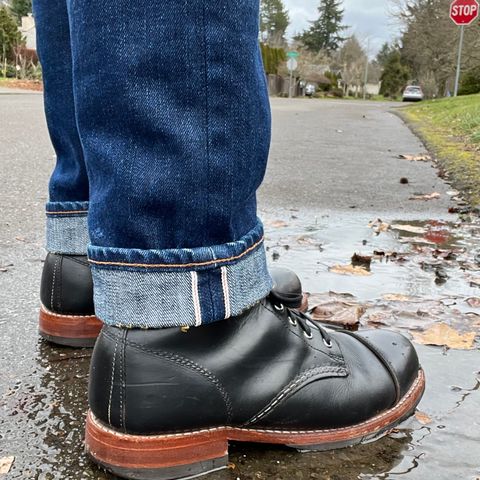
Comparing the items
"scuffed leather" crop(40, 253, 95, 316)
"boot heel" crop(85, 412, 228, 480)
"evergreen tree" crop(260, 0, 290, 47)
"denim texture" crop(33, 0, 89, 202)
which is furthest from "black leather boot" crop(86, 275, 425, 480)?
"evergreen tree" crop(260, 0, 290, 47)

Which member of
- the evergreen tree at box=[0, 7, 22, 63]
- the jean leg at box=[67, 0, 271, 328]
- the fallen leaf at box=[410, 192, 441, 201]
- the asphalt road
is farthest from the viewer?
the evergreen tree at box=[0, 7, 22, 63]

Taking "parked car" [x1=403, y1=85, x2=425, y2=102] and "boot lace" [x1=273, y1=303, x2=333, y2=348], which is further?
"parked car" [x1=403, y1=85, x2=425, y2=102]

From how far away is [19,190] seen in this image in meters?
3.10

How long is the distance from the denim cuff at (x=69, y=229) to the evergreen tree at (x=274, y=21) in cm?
6719

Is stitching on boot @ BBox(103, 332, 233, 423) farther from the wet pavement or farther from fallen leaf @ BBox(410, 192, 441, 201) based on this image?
fallen leaf @ BBox(410, 192, 441, 201)

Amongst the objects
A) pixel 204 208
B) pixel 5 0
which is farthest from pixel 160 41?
pixel 5 0

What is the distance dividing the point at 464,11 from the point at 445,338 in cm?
1762

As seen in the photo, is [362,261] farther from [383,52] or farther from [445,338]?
[383,52]

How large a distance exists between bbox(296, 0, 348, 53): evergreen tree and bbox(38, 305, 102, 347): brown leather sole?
6887 centimetres

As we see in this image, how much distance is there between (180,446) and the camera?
0.88 meters

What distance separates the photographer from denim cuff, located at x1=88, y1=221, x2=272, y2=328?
83 cm

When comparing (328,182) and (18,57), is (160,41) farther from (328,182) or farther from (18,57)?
(18,57)

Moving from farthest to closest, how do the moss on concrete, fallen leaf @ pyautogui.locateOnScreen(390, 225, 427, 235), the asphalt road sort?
the moss on concrete < the asphalt road < fallen leaf @ pyautogui.locateOnScreen(390, 225, 427, 235)

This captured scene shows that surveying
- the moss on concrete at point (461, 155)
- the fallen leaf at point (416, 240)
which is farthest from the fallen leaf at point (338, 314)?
the moss on concrete at point (461, 155)
